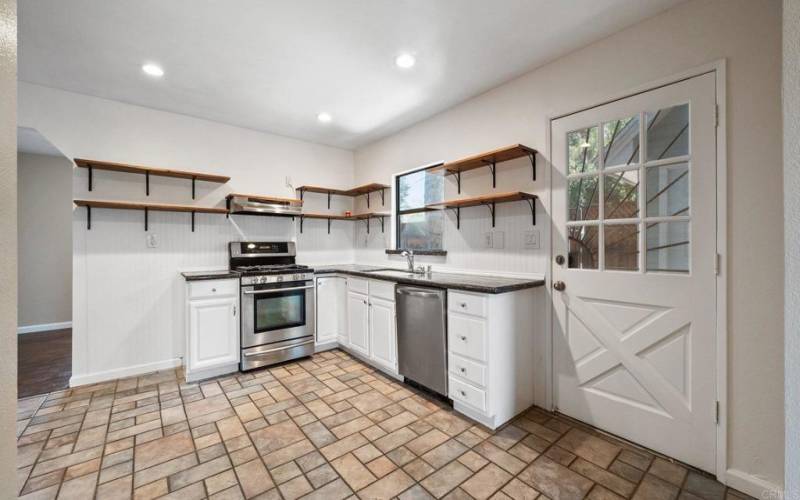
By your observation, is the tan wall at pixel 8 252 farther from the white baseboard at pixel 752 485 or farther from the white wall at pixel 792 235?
the white baseboard at pixel 752 485

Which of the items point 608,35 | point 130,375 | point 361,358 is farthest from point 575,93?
point 130,375

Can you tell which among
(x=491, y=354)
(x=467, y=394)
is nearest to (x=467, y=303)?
(x=491, y=354)

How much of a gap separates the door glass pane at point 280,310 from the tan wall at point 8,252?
2.43m

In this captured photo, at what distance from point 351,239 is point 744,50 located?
13.3ft

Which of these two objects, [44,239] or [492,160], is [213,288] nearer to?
[492,160]

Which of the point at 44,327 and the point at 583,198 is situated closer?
the point at 583,198

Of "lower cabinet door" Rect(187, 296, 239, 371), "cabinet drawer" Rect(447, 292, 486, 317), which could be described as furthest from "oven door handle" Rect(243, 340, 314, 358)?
"cabinet drawer" Rect(447, 292, 486, 317)

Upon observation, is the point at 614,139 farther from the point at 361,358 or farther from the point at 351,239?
the point at 351,239

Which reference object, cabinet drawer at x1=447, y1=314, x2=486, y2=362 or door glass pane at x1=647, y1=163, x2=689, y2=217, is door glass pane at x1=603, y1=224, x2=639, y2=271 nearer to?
door glass pane at x1=647, y1=163, x2=689, y2=217

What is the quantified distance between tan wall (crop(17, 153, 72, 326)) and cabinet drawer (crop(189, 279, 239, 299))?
A: 3.55 meters

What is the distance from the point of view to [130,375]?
10.4 feet

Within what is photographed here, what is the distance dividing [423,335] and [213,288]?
199cm

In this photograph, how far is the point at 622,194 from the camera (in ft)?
6.97

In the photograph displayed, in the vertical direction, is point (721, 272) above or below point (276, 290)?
above
